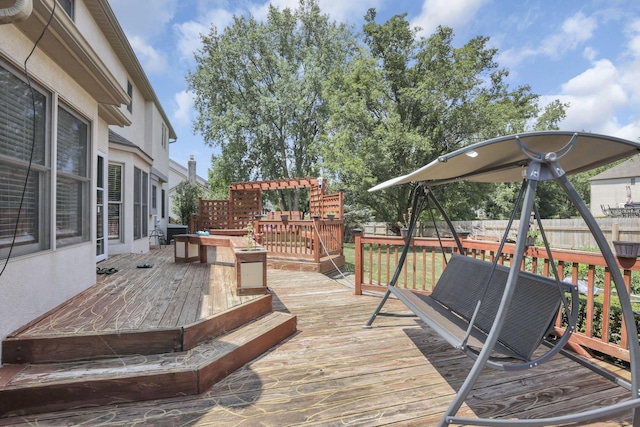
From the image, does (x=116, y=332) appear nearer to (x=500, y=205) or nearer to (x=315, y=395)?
(x=315, y=395)

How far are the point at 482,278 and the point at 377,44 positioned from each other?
1667 centimetres

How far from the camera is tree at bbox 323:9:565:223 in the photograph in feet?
48.3

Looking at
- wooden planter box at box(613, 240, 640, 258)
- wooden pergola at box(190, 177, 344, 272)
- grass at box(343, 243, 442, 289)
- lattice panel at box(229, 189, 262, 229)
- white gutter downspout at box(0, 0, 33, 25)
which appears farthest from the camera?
lattice panel at box(229, 189, 262, 229)

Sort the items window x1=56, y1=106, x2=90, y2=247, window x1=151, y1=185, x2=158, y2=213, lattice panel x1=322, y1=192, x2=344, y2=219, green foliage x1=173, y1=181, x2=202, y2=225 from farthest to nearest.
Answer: green foliage x1=173, y1=181, x2=202, y2=225
window x1=151, y1=185, x2=158, y2=213
lattice panel x1=322, y1=192, x2=344, y2=219
window x1=56, y1=106, x2=90, y2=247

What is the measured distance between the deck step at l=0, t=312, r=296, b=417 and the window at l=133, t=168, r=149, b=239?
19.3 ft

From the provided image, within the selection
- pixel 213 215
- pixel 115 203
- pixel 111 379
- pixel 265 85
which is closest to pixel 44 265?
pixel 111 379

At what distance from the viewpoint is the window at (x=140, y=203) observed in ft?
25.2

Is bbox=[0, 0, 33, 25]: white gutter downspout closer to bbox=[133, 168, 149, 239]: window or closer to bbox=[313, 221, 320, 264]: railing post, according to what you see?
bbox=[313, 221, 320, 264]: railing post

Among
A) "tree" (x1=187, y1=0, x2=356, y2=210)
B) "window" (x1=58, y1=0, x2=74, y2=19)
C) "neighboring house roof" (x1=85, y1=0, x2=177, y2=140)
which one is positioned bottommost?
"window" (x1=58, y1=0, x2=74, y2=19)

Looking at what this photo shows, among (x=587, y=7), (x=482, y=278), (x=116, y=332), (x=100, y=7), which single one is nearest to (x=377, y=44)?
(x=587, y=7)

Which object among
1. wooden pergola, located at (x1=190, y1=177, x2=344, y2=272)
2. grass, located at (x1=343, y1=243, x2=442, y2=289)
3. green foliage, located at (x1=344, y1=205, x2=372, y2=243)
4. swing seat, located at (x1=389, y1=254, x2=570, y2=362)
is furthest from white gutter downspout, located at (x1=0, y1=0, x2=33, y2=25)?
green foliage, located at (x1=344, y1=205, x2=372, y2=243)

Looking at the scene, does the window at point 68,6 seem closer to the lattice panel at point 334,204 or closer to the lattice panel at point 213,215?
the lattice panel at point 334,204

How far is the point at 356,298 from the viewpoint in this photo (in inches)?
197

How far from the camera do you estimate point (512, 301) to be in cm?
246
